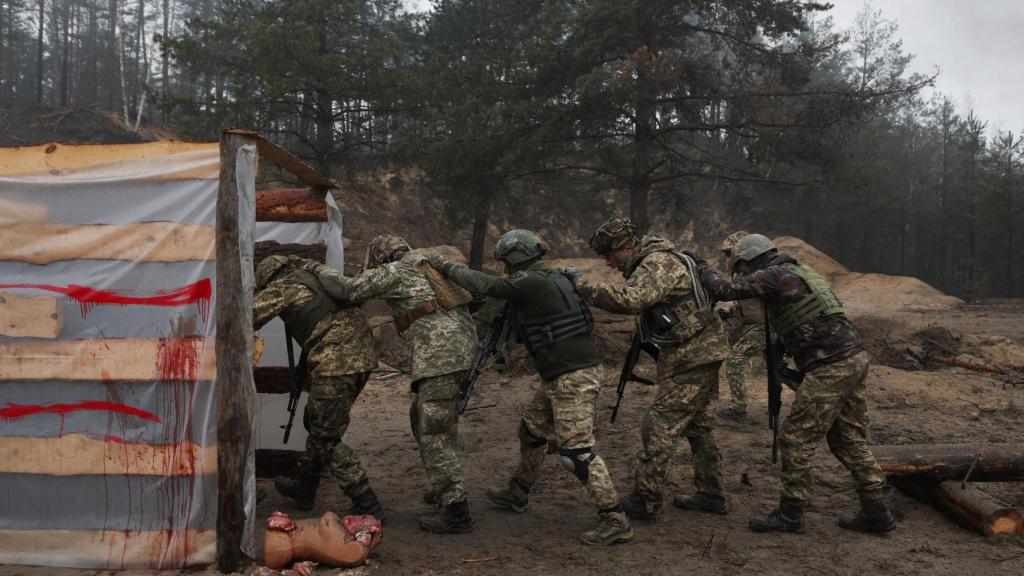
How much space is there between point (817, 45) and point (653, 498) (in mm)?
12322

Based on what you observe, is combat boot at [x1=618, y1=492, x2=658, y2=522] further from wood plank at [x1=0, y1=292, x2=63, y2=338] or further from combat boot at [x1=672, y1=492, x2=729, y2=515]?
wood plank at [x1=0, y1=292, x2=63, y2=338]

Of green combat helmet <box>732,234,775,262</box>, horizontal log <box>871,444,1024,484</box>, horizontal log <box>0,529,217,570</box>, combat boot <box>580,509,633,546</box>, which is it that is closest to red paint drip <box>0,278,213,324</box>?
horizontal log <box>0,529,217,570</box>

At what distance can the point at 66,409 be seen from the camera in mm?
4043

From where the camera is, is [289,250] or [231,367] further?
[289,250]

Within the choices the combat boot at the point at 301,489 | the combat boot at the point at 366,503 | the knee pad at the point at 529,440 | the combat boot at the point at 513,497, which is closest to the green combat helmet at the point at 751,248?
the knee pad at the point at 529,440

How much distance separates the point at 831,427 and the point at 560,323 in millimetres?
2152

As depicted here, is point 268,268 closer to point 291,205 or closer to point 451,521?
point 291,205

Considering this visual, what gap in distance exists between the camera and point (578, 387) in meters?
4.69

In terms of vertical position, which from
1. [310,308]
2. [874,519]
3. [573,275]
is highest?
[573,275]

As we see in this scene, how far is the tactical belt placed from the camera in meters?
4.94

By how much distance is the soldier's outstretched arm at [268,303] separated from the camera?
15.2 ft

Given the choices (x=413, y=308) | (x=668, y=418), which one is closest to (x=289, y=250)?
(x=413, y=308)

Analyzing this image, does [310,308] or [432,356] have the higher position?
[310,308]

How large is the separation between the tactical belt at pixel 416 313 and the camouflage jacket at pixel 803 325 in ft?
6.84
